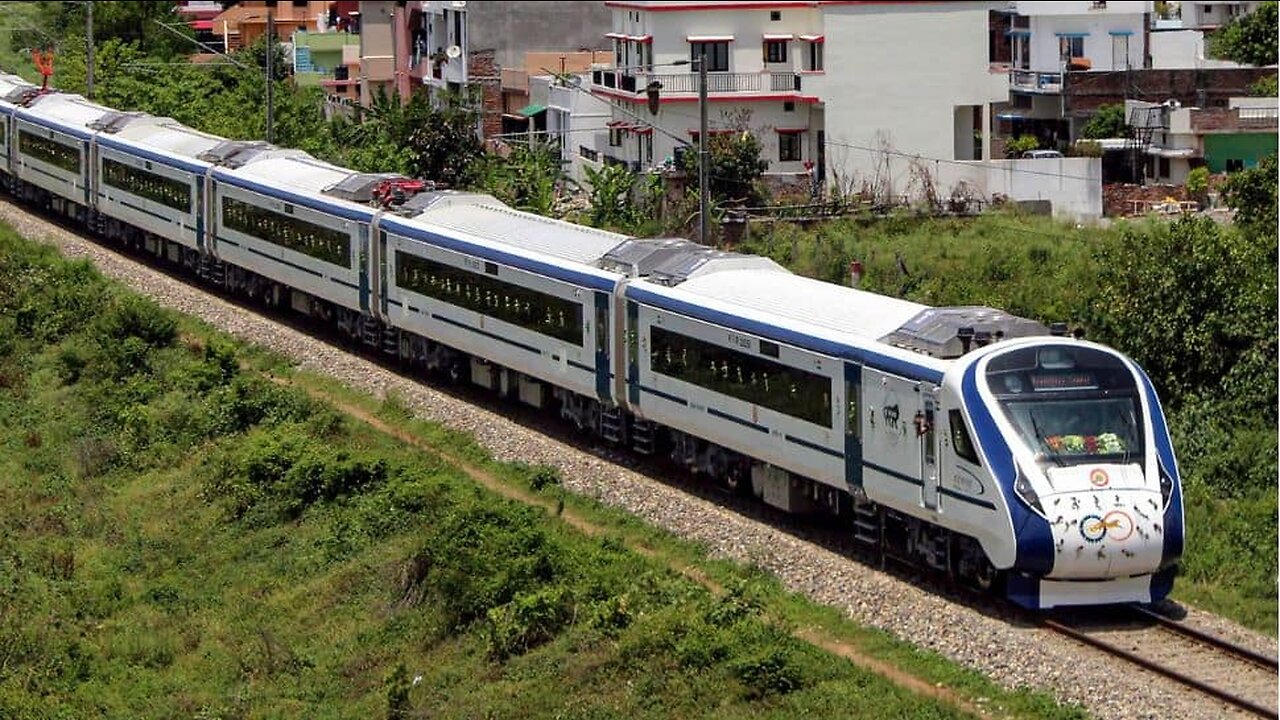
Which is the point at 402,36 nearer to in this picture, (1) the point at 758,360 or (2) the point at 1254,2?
(2) the point at 1254,2

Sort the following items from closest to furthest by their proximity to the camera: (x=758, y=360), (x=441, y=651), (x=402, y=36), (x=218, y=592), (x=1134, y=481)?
1. (x=1134, y=481)
2. (x=441, y=651)
3. (x=758, y=360)
4. (x=218, y=592)
5. (x=402, y=36)

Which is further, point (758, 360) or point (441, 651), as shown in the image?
point (758, 360)

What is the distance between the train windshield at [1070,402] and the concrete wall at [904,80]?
83.1ft

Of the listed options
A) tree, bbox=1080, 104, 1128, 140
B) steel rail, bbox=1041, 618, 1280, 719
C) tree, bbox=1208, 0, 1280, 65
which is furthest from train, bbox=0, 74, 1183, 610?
tree, bbox=1208, 0, 1280, 65

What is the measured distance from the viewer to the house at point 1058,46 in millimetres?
54281

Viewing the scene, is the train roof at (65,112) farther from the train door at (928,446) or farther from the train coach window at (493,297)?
the train door at (928,446)

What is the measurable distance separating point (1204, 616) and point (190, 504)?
12.5 metres

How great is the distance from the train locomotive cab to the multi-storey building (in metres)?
23.9

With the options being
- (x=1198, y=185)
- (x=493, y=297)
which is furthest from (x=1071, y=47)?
(x=493, y=297)

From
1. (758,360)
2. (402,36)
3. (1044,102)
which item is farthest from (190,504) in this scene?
(402,36)

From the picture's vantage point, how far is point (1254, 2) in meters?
80.8

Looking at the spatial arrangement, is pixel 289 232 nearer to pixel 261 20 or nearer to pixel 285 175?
pixel 285 175

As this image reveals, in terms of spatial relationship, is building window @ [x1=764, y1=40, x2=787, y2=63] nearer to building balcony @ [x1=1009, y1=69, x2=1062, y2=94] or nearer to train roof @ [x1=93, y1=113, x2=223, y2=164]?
building balcony @ [x1=1009, y1=69, x2=1062, y2=94]

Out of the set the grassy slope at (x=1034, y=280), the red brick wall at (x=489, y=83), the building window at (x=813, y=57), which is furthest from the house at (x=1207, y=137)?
the red brick wall at (x=489, y=83)
